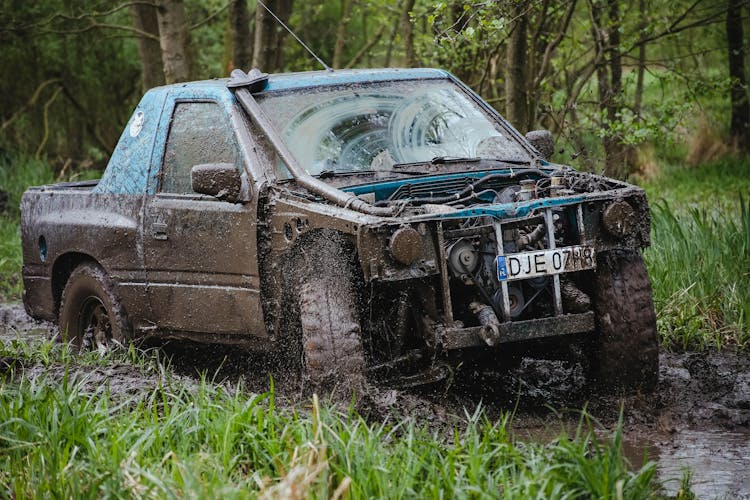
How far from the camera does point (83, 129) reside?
21.4m

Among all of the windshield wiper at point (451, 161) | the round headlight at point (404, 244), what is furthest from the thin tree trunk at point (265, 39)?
the round headlight at point (404, 244)

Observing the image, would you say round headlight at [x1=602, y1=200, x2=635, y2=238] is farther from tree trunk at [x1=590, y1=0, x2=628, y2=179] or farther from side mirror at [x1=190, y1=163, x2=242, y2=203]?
tree trunk at [x1=590, y1=0, x2=628, y2=179]

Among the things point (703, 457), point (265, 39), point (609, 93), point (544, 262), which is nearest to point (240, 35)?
point (265, 39)

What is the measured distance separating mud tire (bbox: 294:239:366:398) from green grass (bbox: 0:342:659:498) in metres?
0.27

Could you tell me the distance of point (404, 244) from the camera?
4762mm

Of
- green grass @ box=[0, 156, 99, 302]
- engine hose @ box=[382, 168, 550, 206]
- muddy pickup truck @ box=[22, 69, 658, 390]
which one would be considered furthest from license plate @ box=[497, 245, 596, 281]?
green grass @ box=[0, 156, 99, 302]

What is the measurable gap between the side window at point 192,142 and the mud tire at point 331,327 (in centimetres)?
106

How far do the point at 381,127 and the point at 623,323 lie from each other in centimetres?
175

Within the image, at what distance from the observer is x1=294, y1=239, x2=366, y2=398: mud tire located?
16.1 ft

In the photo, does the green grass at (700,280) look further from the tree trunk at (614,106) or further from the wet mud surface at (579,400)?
the tree trunk at (614,106)

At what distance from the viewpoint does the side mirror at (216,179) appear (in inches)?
212

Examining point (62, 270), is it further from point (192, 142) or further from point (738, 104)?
point (738, 104)

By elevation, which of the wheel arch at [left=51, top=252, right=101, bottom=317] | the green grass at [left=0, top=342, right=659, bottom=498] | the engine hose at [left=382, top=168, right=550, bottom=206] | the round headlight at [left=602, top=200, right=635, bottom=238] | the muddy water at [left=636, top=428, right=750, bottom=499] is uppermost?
the engine hose at [left=382, top=168, right=550, bottom=206]

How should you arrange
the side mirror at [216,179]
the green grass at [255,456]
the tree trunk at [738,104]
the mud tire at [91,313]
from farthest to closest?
1. the tree trunk at [738,104]
2. the mud tire at [91,313]
3. the side mirror at [216,179]
4. the green grass at [255,456]
